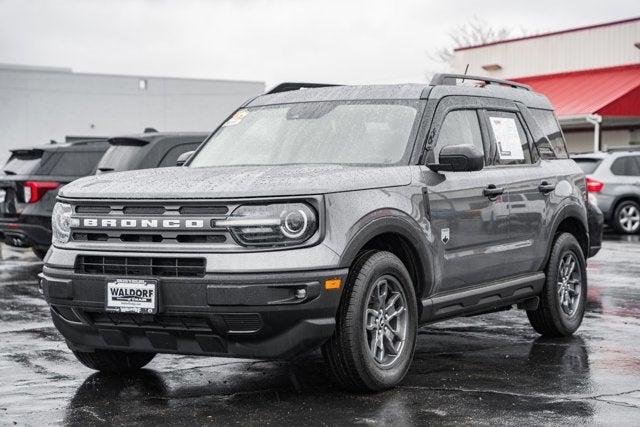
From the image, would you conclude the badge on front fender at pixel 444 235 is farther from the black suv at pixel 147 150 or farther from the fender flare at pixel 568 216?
the black suv at pixel 147 150

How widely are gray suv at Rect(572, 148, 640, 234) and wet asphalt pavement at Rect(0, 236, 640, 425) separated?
12.5 m

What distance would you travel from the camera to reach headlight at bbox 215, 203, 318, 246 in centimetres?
598

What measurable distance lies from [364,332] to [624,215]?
16.3 m

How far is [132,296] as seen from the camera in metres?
6.14

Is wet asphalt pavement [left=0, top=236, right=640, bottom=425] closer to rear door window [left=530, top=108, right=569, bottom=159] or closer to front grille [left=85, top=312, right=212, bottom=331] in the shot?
front grille [left=85, top=312, right=212, bottom=331]

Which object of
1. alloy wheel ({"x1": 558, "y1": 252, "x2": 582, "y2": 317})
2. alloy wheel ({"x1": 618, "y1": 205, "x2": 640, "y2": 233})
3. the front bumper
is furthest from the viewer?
alloy wheel ({"x1": 618, "y1": 205, "x2": 640, "y2": 233})

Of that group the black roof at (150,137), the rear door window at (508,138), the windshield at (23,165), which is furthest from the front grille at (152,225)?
the windshield at (23,165)

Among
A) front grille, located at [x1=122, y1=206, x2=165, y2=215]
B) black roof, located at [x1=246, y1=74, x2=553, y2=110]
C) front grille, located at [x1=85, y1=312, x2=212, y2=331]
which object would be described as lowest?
front grille, located at [x1=85, y1=312, x2=212, y2=331]

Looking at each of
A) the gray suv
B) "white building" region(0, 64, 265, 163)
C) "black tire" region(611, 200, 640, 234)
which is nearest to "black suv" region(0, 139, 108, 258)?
the gray suv

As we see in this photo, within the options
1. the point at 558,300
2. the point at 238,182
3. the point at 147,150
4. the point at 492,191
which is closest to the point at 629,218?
the point at 147,150

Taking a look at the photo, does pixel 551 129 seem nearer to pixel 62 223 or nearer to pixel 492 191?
pixel 492 191

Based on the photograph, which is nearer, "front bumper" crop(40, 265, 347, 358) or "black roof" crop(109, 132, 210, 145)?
"front bumper" crop(40, 265, 347, 358)

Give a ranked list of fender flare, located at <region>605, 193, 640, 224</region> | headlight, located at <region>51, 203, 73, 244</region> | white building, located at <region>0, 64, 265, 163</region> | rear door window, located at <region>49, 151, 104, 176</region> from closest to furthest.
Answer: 1. headlight, located at <region>51, 203, 73, 244</region>
2. rear door window, located at <region>49, 151, 104, 176</region>
3. fender flare, located at <region>605, 193, 640, 224</region>
4. white building, located at <region>0, 64, 265, 163</region>

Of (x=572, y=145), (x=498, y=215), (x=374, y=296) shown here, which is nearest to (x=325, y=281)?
Result: (x=374, y=296)
